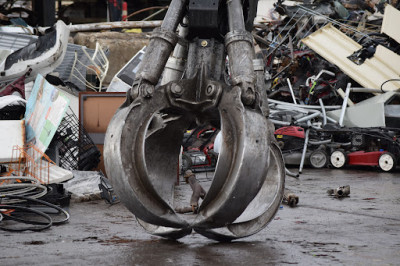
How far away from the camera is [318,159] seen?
39.3ft

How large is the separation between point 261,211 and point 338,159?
712 cm

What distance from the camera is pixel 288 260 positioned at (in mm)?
4438

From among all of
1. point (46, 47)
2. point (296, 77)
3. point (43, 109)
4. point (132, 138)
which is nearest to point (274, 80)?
point (296, 77)

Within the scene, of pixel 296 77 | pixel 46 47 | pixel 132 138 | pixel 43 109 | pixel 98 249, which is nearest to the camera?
pixel 132 138

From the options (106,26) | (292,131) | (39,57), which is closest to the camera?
(39,57)

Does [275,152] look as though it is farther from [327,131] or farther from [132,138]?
[327,131]

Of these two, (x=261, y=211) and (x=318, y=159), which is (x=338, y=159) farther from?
(x=261, y=211)

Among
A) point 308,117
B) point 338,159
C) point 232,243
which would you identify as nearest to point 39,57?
point 308,117

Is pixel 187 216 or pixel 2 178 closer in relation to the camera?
pixel 187 216

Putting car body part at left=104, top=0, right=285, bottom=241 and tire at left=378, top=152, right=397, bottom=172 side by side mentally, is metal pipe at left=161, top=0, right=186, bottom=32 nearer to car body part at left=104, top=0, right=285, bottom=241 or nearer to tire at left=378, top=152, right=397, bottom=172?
car body part at left=104, top=0, right=285, bottom=241

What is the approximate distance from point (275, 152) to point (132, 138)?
50.7 inches

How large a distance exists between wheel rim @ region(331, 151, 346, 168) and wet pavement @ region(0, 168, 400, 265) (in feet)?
13.6

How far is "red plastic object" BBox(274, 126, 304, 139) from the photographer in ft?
39.1

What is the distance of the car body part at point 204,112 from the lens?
165 inches
